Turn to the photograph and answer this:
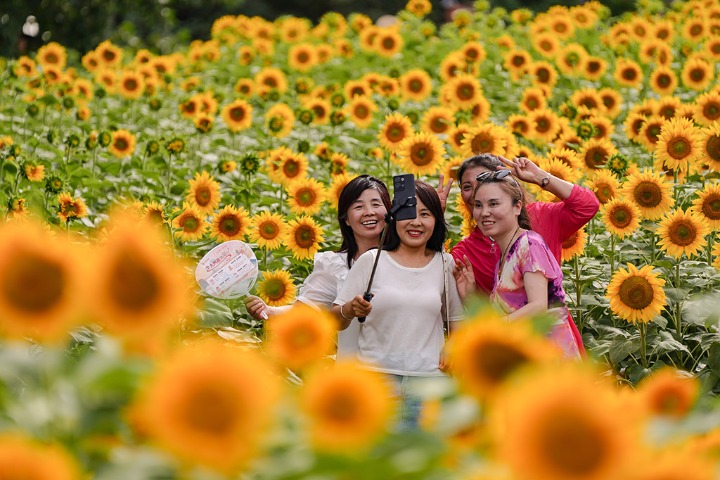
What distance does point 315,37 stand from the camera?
12344 millimetres

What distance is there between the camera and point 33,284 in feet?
4.15

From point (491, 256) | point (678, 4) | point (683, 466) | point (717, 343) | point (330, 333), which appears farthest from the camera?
point (678, 4)

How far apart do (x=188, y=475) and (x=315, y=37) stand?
451 inches

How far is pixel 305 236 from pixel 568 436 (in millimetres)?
4121

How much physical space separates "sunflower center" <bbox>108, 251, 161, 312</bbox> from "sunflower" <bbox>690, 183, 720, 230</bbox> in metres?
3.88

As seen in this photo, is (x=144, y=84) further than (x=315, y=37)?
No

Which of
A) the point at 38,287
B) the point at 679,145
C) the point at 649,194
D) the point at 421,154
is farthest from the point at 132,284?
the point at 421,154

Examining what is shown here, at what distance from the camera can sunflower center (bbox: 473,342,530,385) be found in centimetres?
131

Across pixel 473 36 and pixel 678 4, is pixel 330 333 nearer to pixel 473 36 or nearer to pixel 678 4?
pixel 473 36

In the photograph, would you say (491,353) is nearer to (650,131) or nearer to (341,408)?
(341,408)

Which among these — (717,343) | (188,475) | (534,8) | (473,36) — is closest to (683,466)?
(188,475)

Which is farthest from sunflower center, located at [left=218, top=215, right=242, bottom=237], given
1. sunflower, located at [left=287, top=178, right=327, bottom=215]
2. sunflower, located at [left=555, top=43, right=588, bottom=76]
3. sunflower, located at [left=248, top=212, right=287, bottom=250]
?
sunflower, located at [left=555, top=43, right=588, bottom=76]

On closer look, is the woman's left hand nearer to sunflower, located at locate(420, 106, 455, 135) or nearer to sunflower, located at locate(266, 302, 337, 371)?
sunflower, located at locate(420, 106, 455, 135)

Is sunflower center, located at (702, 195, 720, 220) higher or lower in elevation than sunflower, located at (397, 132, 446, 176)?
lower
